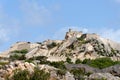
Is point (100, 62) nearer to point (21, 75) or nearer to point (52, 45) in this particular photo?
point (52, 45)

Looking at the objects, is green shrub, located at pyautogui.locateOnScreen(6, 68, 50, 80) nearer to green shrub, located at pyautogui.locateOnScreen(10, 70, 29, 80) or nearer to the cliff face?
green shrub, located at pyautogui.locateOnScreen(10, 70, 29, 80)

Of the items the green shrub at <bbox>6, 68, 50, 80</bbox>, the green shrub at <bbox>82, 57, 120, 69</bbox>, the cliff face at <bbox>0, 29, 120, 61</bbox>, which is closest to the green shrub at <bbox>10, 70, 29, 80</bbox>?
the green shrub at <bbox>6, 68, 50, 80</bbox>

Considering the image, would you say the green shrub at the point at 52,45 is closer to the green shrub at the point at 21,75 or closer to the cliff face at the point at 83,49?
the cliff face at the point at 83,49

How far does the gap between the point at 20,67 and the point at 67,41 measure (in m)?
95.4

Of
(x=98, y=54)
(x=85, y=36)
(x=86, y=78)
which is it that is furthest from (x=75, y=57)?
(x=86, y=78)

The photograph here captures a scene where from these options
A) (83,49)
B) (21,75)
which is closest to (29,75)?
(21,75)

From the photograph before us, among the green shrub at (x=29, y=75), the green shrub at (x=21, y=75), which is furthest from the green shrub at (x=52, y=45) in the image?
the green shrub at (x=21, y=75)

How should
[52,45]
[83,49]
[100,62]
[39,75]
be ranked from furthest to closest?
1. [52,45]
2. [83,49]
3. [100,62]
4. [39,75]

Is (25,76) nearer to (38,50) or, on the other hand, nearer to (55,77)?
(55,77)

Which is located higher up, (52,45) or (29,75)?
(52,45)

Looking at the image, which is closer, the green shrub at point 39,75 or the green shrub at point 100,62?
the green shrub at point 39,75

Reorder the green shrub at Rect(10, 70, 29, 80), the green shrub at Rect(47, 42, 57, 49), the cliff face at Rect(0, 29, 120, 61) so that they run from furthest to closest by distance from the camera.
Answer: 1. the green shrub at Rect(47, 42, 57, 49)
2. the cliff face at Rect(0, 29, 120, 61)
3. the green shrub at Rect(10, 70, 29, 80)

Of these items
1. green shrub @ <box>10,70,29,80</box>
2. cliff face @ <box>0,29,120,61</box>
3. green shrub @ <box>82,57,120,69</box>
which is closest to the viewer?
green shrub @ <box>10,70,29,80</box>

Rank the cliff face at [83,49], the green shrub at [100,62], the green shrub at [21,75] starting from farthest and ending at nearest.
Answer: the cliff face at [83,49] < the green shrub at [100,62] < the green shrub at [21,75]
